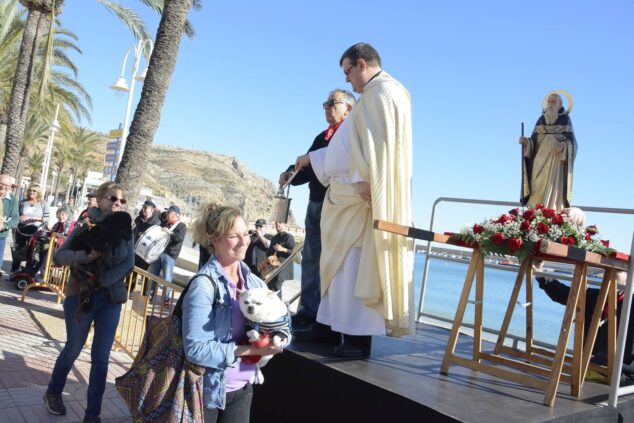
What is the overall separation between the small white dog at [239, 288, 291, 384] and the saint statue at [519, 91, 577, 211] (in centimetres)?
375

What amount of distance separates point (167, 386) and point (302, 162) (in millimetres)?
2094

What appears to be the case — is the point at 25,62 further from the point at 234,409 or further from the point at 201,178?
the point at 201,178

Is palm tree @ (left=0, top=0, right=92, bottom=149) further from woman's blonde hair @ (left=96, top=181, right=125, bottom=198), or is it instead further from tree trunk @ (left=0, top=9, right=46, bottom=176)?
woman's blonde hair @ (left=96, top=181, right=125, bottom=198)

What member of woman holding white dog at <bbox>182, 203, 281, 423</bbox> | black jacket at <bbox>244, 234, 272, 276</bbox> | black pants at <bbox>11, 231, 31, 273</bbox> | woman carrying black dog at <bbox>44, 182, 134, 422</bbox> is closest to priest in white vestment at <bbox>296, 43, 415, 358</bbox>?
woman holding white dog at <bbox>182, 203, 281, 423</bbox>

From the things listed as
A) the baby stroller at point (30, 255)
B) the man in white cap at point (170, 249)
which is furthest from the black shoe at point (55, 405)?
the baby stroller at point (30, 255)

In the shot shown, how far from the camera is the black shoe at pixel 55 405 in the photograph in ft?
14.4

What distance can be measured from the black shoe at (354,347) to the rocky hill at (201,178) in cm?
13746

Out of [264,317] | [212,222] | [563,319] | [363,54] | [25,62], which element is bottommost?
[264,317]

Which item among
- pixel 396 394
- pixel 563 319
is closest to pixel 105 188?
pixel 396 394

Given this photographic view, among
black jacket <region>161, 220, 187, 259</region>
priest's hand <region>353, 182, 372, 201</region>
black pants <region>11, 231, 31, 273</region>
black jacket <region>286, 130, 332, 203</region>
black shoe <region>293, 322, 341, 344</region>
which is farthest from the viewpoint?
black pants <region>11, 231, 31, 273</region>

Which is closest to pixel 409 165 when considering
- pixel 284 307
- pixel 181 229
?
pixel 284 307

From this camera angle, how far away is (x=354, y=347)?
3672 millimetres

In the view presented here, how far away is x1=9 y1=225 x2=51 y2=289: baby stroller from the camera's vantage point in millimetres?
10055

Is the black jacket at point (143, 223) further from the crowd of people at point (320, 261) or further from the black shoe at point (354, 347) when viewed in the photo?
the black shoe at point (354, 347)
